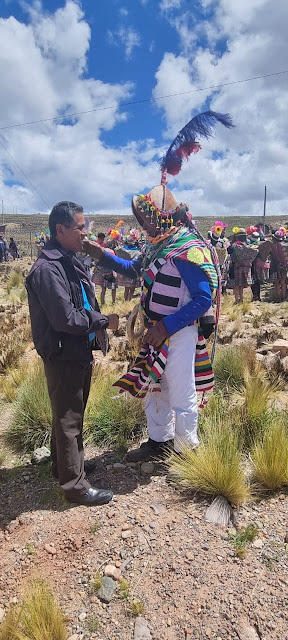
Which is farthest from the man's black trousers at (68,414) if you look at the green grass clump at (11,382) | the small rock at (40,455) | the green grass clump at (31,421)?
the green grass clump at (11,382)

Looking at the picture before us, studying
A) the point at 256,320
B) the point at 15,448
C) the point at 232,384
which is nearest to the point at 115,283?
the point at 256,320

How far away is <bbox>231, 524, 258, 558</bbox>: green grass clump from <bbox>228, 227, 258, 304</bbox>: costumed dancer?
9.03 metres

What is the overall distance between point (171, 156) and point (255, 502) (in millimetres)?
2674

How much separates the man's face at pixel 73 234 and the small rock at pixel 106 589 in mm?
1960

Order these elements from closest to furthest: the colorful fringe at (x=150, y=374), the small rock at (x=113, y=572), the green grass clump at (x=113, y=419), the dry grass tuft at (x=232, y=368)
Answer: the small rock at (x=113, y=572)
the colorful fringe at (x=150, y=374)
the green grass clump at (x=113, y=419)
the dry grass tuft at (x=232, y=368)

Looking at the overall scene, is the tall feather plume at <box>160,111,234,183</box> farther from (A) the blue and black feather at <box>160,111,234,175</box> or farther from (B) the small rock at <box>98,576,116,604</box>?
(B) the small rock at <box>98,576,116,604</box>

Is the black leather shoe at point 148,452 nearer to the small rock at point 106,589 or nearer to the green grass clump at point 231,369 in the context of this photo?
the small rock at point 106,589

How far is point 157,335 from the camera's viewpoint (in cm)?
287

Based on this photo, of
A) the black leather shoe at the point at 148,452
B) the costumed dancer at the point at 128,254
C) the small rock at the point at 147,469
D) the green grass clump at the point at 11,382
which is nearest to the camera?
the small rock at the point at 147,469

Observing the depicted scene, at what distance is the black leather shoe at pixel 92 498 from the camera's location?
2.83 meters

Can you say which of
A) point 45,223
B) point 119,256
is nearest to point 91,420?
point 119,256

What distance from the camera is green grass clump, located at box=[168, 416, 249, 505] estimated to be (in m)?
2.70

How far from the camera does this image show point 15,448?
378 centimetres

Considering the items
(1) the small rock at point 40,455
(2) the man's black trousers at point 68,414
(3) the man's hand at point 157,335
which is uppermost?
(3) the man's hand at point 157,335
